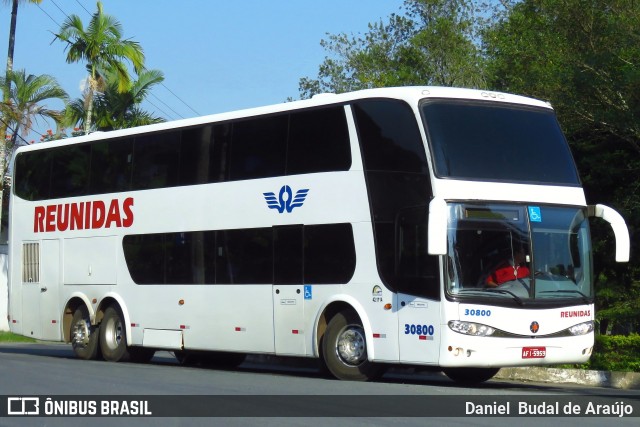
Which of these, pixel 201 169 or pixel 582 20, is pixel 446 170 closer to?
pixel 201 169

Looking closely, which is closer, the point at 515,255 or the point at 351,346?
the point at 515,255

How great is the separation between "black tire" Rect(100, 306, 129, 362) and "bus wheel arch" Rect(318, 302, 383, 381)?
5626 millimetres

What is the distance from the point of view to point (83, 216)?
21.9 meters

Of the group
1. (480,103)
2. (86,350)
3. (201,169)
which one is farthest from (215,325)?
(480,103)

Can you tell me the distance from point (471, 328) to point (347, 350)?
2264 millimetres

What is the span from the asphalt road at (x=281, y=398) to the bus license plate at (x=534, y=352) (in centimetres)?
48

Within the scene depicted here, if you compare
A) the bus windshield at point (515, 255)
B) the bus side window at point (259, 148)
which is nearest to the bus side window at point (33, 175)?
the bus side window at point (259, 148)

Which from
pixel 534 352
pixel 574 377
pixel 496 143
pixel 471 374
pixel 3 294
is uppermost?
pixel 496 143

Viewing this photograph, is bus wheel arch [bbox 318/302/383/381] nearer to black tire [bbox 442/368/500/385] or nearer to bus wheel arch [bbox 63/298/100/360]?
black tire [bbox 442/368/500/385]

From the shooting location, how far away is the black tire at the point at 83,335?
71.4 feet

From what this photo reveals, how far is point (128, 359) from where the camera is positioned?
21297 millimetres

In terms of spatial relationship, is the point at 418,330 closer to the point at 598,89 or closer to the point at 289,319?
the point at 289,319

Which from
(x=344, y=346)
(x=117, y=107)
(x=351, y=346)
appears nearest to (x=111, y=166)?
(x=344, y=346)

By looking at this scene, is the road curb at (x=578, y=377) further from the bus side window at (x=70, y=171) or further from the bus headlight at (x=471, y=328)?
the bus side window at (x=70, y=171)
